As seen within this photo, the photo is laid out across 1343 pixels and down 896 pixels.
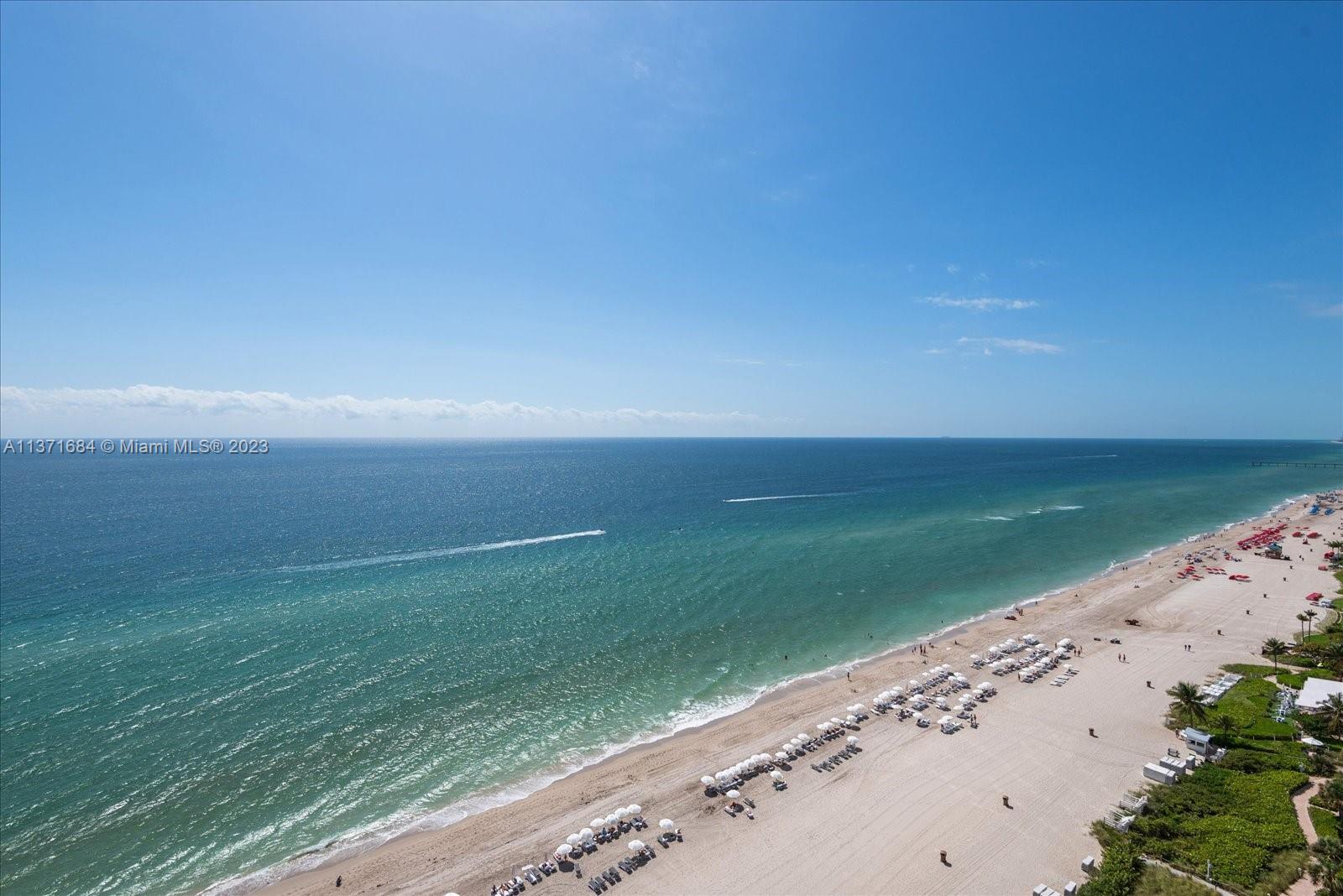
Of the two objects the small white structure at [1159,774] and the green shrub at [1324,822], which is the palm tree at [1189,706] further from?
the green shrub at [1324,822]

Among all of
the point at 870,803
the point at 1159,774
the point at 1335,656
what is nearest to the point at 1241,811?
the point at 1159,774

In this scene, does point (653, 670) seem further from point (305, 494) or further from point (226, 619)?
point (305, 494)

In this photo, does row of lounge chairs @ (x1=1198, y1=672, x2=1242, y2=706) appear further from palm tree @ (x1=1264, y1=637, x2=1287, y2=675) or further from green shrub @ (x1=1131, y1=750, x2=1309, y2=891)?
green shrub @ (x1=1131, y1=750, x2=1309, y2=891)

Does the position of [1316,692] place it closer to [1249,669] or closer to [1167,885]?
[1249,669]

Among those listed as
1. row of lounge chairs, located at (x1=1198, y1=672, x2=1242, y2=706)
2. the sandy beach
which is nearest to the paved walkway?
the sandy beach

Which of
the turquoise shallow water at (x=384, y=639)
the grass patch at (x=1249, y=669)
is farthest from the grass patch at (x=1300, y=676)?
the turquoise shallow water at (x=384, y=639)
